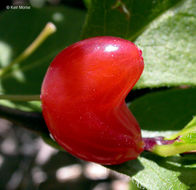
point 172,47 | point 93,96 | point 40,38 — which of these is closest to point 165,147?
point 93,96

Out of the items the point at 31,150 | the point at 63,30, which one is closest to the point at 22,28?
the point at 63,30

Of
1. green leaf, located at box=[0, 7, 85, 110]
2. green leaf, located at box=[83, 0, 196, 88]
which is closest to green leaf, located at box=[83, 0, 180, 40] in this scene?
green leaf, located at box=[83, 0, 196, 88]

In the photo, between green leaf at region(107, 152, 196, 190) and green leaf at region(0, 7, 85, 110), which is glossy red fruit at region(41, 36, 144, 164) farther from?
green leaf at region(0, 7, 85, 110)

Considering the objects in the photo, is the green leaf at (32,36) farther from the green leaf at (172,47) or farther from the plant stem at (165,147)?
the plant stem at (165,147)

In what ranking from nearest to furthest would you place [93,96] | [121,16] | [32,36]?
[93,96] < [121,16] < [32,36]

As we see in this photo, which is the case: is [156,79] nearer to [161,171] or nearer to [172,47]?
[172,47]
